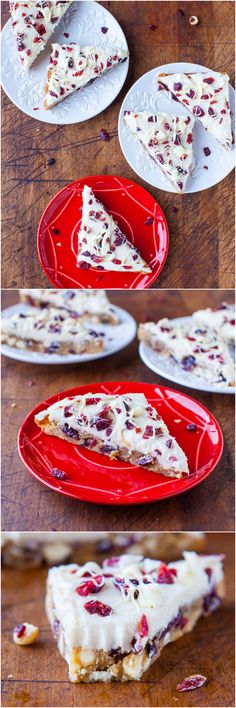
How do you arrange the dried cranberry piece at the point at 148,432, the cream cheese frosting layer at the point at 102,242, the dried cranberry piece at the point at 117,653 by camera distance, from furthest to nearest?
1. the cream cheese frosting layer at the point at 102,242
2. the dried cranberry piece at the point at 148,432
3. the dried cranberry piece at the point at 117,653

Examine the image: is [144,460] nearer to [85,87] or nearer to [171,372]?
[171,372]

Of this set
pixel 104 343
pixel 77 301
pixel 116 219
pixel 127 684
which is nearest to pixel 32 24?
pixel 116 219

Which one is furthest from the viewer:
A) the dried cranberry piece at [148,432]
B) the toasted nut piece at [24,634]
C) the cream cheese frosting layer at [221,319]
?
the cream cheese frosting layer at [221,319]

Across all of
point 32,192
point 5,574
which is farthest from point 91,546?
point 32,192

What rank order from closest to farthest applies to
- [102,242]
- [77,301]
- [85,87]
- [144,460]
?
[144,460] → [102,242] → [85,87] → [77,301]

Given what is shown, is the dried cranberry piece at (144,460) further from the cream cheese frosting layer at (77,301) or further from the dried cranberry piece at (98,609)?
the cream cheese frosting layer at (77,301)

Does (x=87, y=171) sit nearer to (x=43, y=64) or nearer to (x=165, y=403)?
(x=43, y=64)

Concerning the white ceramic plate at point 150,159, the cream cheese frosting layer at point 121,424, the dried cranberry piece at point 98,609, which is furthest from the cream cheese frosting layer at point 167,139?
the dried cranberry piece at point 98,609
